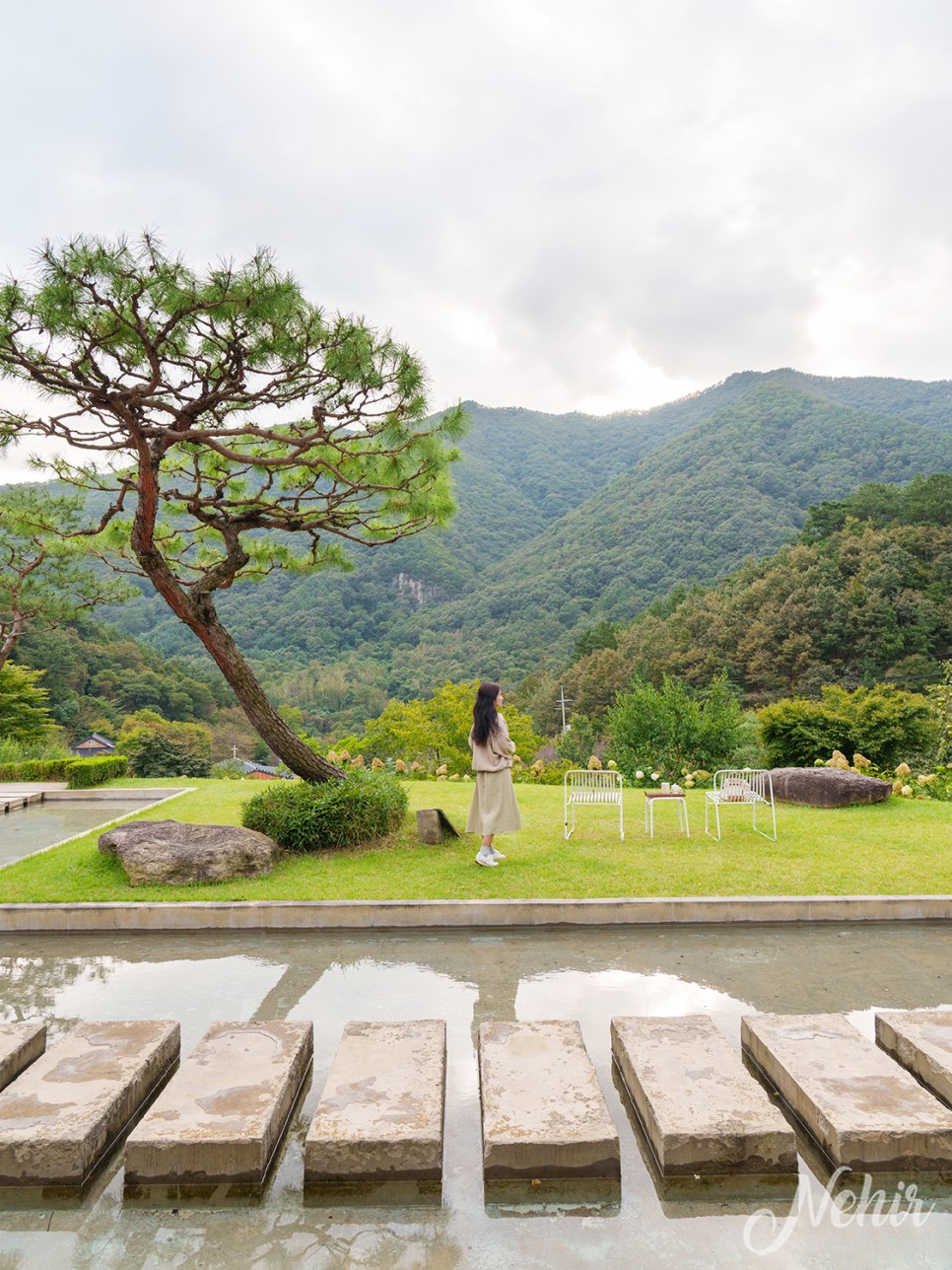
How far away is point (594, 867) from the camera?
6027 millimetres

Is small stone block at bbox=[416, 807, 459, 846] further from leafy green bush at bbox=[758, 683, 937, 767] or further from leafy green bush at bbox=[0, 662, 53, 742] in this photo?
leafy green bush at bbox=[0, 662, 53, 742]

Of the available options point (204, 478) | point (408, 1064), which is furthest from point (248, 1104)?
point (204, 478)

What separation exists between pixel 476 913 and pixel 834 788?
5658 millimetres

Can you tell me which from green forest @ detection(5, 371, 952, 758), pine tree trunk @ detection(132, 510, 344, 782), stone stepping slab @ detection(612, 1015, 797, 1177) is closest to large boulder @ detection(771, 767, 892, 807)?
pine tree trunk @ detection(132, 510, 344, 782)

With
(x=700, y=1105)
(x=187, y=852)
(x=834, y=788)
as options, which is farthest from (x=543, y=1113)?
(x=834, y=788)

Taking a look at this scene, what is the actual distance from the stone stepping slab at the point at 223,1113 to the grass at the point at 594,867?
7.85 ft

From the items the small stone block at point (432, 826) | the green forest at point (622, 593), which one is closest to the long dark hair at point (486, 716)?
the small stone block at point (432, 826)

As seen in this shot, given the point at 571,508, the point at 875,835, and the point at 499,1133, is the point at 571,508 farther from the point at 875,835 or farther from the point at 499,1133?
the point at 499,1133

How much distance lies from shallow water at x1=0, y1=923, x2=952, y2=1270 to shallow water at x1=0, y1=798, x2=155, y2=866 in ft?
11.5

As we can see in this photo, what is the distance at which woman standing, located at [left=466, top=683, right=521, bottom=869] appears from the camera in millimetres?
6227

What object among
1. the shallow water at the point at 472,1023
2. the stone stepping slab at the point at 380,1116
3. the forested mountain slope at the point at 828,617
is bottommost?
the shallow water at the point at 472,1023

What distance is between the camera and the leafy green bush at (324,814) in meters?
6.63

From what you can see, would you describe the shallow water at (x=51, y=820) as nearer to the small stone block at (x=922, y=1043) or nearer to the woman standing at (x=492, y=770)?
the woman standing at (x=492, y=770)

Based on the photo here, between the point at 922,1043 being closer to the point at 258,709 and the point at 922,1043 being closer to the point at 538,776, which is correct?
the point at 258,709
